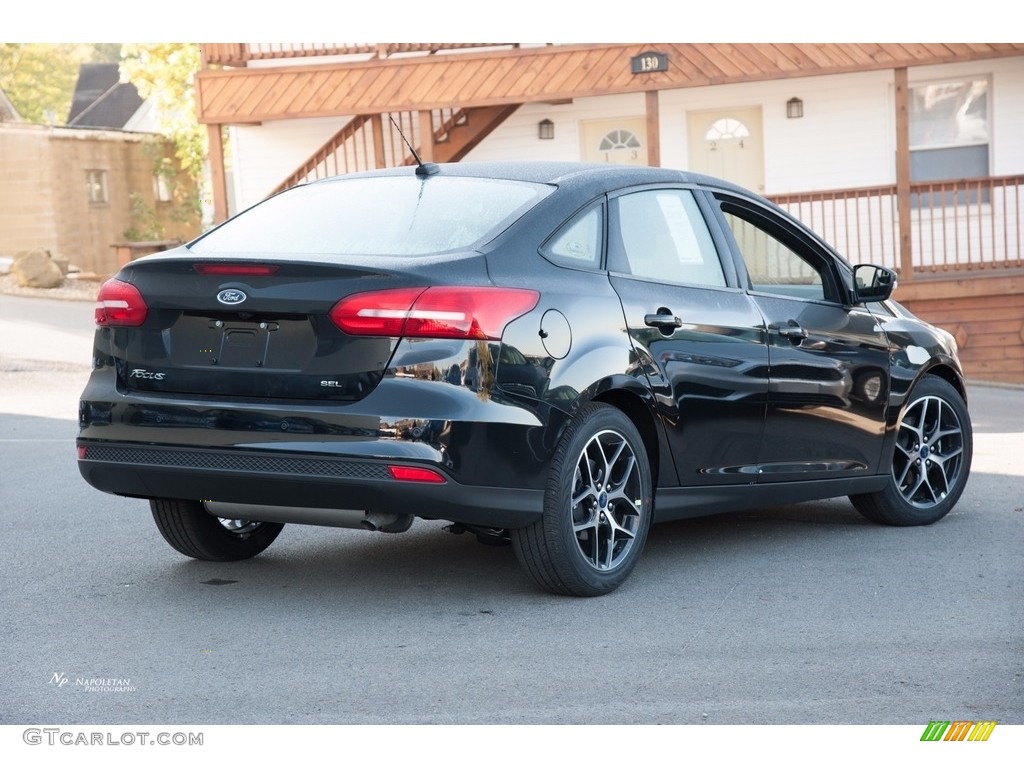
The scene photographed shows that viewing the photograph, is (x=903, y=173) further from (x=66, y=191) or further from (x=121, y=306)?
(x=66, y=191)

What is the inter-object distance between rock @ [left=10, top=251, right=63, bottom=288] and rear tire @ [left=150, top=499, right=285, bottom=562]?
21.9 meters

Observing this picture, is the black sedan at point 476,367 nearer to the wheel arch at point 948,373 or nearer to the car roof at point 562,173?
the car roof at point 562,173

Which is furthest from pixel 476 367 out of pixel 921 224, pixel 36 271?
pixel 36 271

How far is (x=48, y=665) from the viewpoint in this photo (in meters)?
4.79

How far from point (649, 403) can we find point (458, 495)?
3.47 feet

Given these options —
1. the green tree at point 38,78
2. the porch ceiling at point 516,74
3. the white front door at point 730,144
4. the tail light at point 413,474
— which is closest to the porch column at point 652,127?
the porch ceiling at point 516,74

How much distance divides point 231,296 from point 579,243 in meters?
1.33

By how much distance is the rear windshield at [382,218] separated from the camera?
553 centimetres

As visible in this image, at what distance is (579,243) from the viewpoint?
18.9 feet

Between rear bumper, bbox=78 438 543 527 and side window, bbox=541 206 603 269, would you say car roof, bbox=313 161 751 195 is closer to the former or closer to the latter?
side window, bbox=541 206 603 269

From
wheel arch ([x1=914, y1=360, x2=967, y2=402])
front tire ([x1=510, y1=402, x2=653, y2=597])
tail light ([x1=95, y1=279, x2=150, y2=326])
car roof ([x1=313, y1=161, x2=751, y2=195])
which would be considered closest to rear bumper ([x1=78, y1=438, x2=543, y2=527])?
front tire ([x1=510, y1=402, x2=653, y2=597])

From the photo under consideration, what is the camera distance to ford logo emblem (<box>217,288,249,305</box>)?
5223 millimetres
